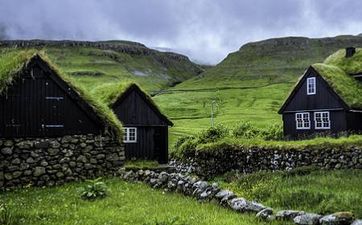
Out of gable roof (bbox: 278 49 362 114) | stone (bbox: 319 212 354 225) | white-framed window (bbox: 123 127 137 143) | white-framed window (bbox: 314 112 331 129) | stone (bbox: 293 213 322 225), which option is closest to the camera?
stone (bbox: 319 212 354 225)

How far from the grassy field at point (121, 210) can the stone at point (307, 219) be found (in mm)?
1112

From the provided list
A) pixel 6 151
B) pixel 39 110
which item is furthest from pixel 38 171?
pixel 39 110

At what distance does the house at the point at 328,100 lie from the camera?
51.5 m

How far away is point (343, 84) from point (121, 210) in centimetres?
4075

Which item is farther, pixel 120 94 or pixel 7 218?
pixel 120 94

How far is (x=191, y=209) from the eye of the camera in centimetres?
1605

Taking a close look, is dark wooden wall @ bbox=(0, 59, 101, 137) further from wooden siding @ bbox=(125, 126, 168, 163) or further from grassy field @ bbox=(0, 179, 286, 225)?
wooden siding @ bbox=(125, 126, 168, 163)

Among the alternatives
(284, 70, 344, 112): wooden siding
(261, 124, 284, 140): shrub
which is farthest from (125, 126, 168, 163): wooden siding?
(284, 70, 344, 112): wooden siding

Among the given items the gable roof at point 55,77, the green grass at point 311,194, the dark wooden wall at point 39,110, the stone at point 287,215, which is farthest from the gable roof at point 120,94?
the stone at point 287,215

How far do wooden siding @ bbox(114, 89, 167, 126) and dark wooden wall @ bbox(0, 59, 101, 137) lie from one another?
17.7m

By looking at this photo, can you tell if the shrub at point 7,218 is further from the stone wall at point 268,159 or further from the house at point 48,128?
the stone wall at point 268,159

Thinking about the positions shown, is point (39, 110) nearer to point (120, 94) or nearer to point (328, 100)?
point (120, 94)

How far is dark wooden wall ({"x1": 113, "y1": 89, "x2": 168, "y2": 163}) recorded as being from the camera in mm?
44875

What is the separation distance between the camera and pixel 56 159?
25.3 m
